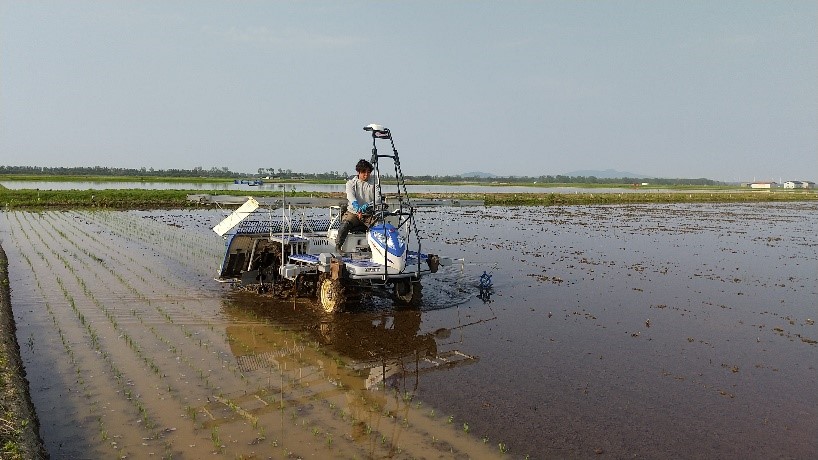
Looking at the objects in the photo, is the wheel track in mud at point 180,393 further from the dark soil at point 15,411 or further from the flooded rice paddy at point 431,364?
the dark soil at point 15,411

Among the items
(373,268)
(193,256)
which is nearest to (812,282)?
(373,268)

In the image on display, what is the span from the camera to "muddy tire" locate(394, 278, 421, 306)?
39.4 ft

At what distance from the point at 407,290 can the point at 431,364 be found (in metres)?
3.56

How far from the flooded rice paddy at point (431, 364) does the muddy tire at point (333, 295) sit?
0.78 feet

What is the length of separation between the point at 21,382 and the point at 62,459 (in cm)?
234

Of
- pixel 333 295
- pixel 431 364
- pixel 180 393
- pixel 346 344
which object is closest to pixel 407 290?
pixel 333 295

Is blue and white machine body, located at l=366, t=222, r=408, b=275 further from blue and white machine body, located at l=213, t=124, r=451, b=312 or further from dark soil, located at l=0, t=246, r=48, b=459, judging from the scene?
dark soil, located at l=0, t=246, r=48, b=459

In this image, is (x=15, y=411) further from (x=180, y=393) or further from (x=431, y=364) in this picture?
(x=431, y=364)

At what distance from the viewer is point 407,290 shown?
40.3 ft

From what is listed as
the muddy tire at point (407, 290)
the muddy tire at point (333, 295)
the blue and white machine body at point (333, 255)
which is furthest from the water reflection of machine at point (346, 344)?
the blue and white machine body at point (333, 255)

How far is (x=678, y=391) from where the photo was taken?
7961mm

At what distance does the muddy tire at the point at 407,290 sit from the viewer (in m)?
12.0

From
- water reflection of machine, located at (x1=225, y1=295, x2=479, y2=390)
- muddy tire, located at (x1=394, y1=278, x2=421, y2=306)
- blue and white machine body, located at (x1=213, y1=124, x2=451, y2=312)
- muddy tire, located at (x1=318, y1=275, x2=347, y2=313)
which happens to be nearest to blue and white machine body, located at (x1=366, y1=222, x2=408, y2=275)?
blue and white machine body, located at (x1=213, y1=124, x2=451, y2=312)

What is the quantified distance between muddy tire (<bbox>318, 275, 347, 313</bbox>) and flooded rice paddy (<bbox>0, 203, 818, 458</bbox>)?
24 centimetres
